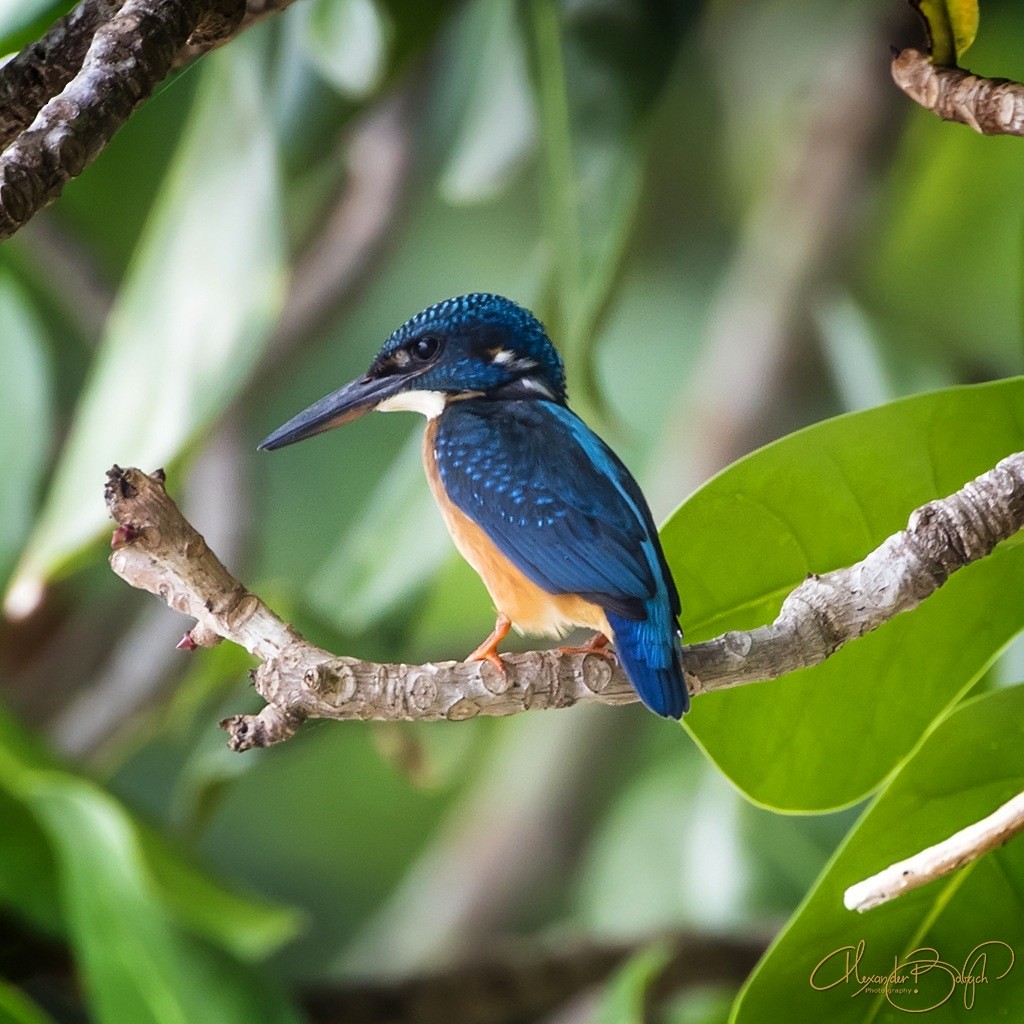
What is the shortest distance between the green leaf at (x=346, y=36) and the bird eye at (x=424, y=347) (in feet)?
1.12

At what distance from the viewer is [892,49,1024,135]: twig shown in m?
0.51

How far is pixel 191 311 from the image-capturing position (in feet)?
2.52

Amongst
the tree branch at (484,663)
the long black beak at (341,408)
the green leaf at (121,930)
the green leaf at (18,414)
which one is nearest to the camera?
the tree branch at (484,663)

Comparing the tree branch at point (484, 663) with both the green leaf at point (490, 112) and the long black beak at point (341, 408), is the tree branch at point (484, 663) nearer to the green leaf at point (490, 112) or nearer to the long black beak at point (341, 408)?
the long black beak at point (341, 408)

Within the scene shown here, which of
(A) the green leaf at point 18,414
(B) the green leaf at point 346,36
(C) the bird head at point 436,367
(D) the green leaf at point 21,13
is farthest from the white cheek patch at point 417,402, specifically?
(A) the green leaf at point 18,414

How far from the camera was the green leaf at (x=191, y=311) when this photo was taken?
73 cm

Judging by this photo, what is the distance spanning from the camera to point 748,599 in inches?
21.1

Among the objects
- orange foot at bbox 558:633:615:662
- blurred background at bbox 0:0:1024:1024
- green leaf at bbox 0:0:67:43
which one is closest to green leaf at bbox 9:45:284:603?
blurred background at bbox 0:0:1024:1024

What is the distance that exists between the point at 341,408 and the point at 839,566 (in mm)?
235

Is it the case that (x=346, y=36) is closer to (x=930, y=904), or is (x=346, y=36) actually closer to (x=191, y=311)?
(x=191, y=311)

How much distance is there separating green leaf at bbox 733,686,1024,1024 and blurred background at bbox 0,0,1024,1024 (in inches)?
10.2

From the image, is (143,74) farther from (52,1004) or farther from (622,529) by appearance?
(52,1004)

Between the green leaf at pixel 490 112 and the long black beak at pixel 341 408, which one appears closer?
the long black beak at pixel 341 408

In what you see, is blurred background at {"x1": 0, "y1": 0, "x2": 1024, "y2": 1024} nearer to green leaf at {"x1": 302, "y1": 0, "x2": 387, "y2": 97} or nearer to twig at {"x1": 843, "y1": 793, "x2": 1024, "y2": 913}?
green leaf at {"x1": 302, "y1": 0, "x2": 387, "y2": 97}
